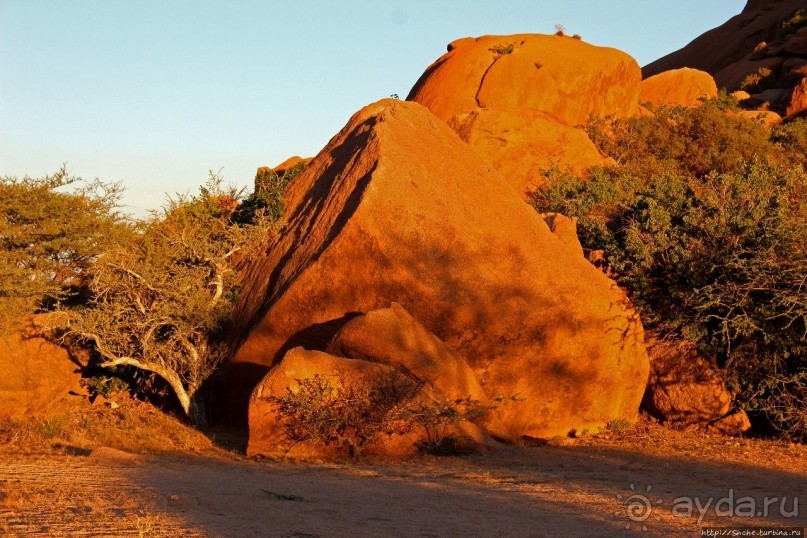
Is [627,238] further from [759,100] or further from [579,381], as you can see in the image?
[759,100]

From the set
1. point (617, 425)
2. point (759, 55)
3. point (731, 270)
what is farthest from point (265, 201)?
point (759, 55)

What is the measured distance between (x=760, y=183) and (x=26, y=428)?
13909 millimetres

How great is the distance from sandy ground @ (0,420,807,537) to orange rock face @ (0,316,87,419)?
358cm

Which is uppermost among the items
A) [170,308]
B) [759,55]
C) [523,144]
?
[759,55]

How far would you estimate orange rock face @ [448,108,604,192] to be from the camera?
2492cm

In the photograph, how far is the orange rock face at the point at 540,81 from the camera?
102 feet

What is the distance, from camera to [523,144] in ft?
83.8

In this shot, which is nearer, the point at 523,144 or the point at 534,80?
the point at 523,144

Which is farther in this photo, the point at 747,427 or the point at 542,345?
the point at 747,427

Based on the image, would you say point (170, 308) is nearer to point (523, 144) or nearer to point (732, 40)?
point (523, 144)

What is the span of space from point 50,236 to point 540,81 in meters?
21.2

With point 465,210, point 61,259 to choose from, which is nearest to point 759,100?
point 465,210

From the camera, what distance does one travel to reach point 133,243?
1492 cm

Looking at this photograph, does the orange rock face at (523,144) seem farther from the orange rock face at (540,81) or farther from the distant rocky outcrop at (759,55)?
the distant rocky outcrop at (759,55)
